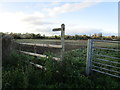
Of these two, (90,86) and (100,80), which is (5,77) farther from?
(100,80)

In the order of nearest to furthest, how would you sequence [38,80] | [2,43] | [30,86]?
1. [30,86]
2. [38,80]
3. [2,43]

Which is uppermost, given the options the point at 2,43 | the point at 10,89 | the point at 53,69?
the point at 2,43

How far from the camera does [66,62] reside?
4359mm

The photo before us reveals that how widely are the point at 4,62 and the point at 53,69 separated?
9.71 feet

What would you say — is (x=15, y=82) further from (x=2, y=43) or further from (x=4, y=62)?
(x=2, y=43)

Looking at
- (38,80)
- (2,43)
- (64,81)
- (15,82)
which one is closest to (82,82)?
(64,81)

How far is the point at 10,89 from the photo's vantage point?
369cm

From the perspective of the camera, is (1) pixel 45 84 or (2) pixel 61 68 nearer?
(1) pixel 45 84

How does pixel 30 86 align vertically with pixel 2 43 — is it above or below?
below

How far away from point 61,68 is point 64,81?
418 millimetres

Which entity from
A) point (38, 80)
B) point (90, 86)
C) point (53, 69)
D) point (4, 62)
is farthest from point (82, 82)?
point (4, 62)

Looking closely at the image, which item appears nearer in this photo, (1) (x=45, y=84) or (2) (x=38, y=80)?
(1) (x=45, y=84)

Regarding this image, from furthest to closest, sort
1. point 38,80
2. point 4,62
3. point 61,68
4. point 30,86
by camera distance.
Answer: point 4,62 < point 61,68 < point 38,80 < point 30,86

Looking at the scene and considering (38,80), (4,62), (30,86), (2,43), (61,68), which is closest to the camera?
(30,86)
